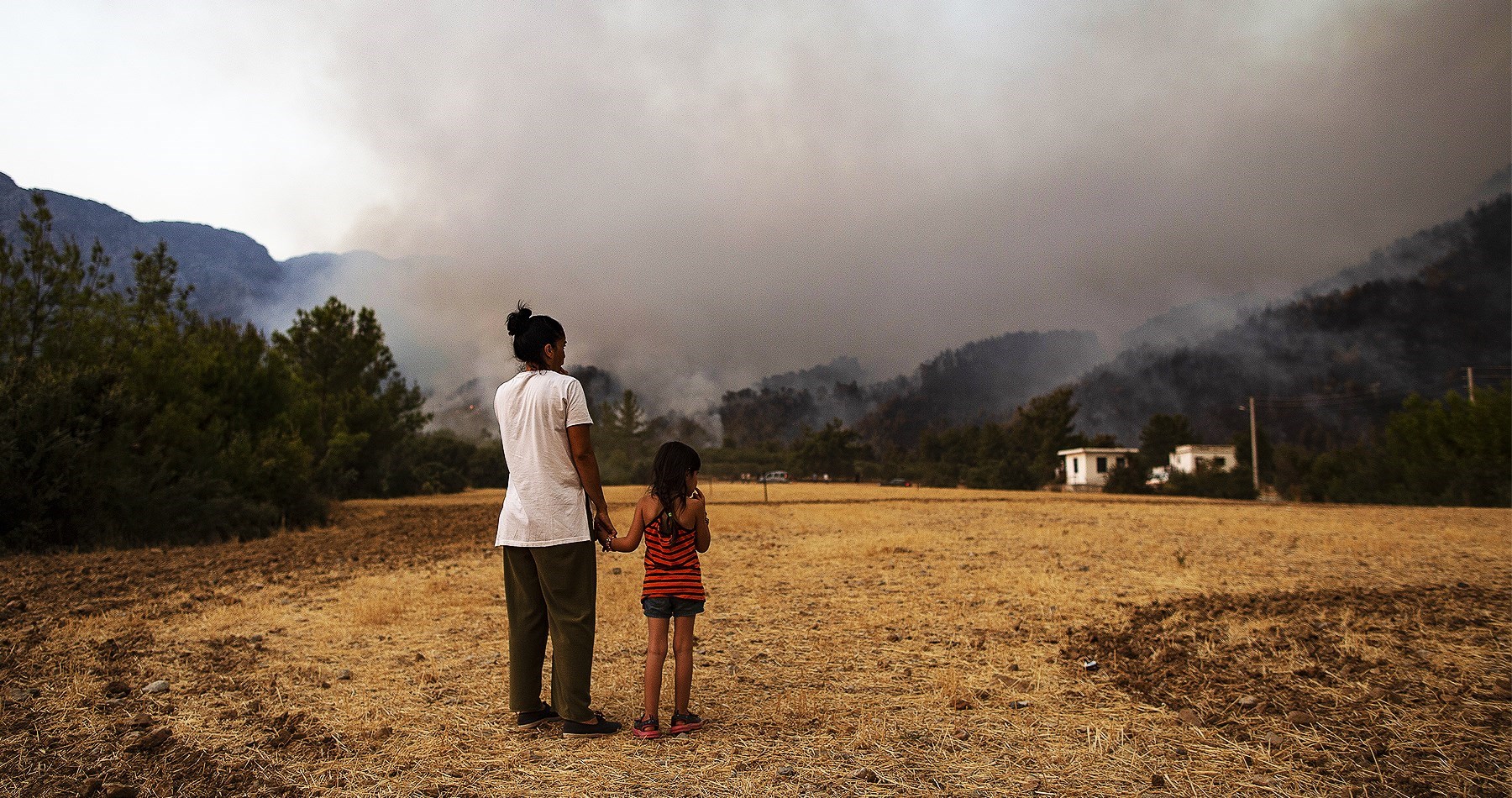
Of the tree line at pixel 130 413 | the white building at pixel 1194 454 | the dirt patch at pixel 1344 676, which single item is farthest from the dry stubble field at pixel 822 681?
the white building at pixel 1194 454

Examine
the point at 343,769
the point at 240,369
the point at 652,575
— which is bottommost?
the point at 343,769

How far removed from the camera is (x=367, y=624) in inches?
307

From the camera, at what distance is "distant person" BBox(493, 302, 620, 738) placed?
428 centimetres

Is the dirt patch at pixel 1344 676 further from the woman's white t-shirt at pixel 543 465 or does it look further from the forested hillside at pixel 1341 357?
the forested hillside at pixel 1341 357

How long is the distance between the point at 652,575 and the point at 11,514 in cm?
1400

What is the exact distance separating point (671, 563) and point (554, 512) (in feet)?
2.18

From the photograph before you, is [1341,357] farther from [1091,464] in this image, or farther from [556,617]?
[556,617]

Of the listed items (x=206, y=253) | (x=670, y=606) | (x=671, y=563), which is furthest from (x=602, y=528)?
(x=206, y=253)

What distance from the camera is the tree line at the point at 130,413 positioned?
1334 centimetres

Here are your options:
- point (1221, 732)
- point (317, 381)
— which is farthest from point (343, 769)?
point (317, 381)

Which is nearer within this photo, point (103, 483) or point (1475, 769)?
point (1475, 769)

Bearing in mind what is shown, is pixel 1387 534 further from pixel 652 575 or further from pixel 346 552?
pixel 346 552

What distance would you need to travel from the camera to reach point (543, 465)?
428 cm

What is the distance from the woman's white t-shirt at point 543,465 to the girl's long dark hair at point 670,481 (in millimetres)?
398
